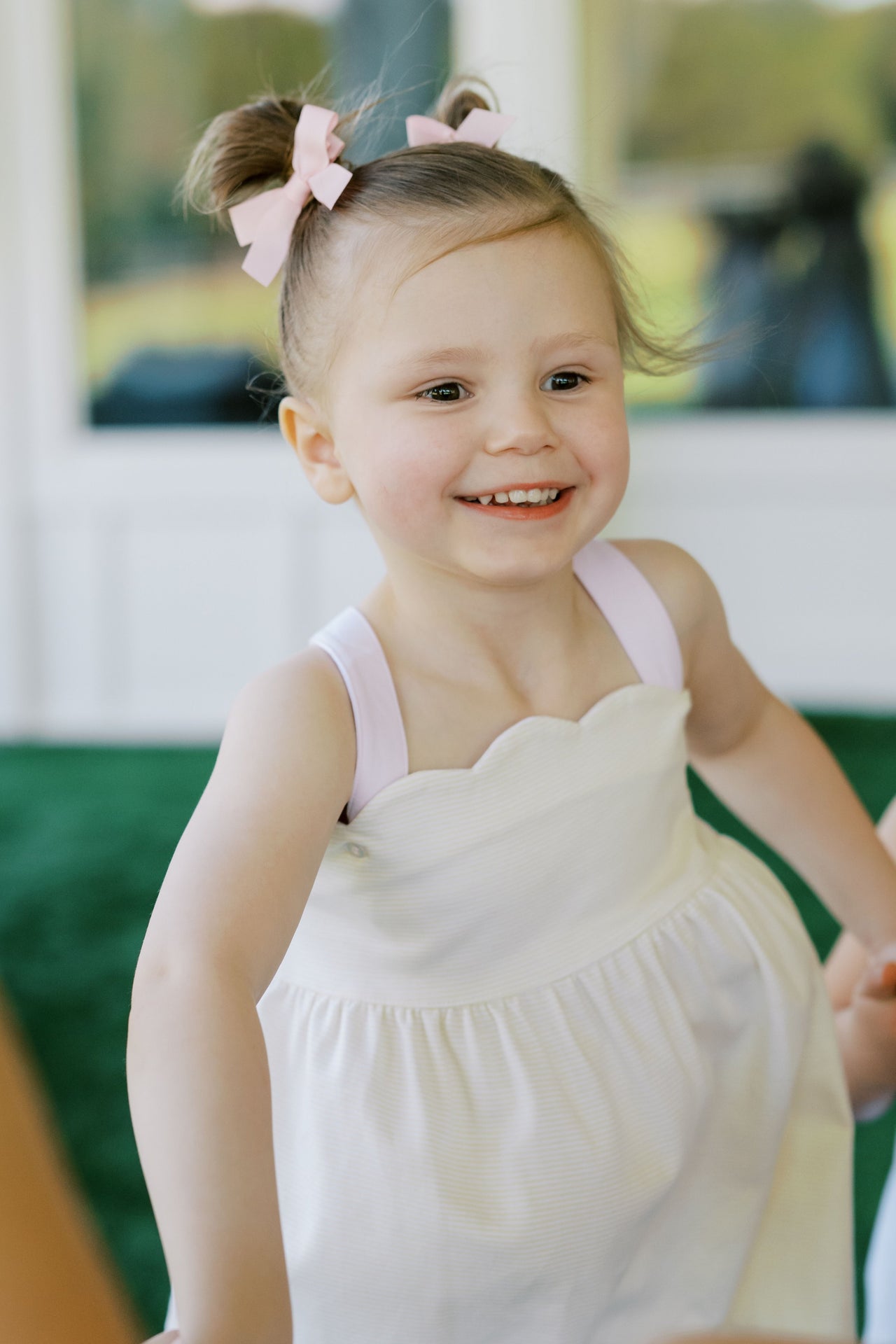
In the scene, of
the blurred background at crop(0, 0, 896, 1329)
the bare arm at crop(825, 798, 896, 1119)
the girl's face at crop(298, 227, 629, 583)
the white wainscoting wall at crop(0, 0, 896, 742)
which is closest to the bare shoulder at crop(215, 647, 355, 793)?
the girl's face at crop(298, 227, 629, 583)

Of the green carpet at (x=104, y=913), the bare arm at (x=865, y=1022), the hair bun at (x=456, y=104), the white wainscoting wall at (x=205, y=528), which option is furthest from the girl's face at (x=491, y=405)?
the white wainscoting wall at (x=205, y=528)

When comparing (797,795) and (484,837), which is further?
(797,795)

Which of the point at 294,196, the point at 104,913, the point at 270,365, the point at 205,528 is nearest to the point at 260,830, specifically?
the point at 294,196

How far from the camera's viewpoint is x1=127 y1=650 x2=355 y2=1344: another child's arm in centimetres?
58

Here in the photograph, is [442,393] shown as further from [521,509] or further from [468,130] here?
[468,130]

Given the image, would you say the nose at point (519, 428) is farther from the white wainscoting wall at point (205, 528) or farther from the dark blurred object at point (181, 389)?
the dark blurred object at point (181, 389)

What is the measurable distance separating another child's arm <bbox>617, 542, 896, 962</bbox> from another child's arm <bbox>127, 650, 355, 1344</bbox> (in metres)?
0.36

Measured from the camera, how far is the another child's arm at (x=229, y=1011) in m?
0.58

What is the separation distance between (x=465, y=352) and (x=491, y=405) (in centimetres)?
3

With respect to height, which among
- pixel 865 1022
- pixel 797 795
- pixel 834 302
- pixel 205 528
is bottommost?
pixel 205 528

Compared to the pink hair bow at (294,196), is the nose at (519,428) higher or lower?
lower

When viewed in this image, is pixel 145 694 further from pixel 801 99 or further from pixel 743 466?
pixel 801 99

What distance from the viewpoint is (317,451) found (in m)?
0.90

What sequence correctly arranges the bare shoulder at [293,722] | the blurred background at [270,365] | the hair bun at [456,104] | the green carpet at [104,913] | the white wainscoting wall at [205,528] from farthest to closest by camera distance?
the white wainscoting wall at [205,528], the blurred background at [270,365], the green carpet at [104,913], the hair bun at [456,104], the bare shoulder at [293,722]
